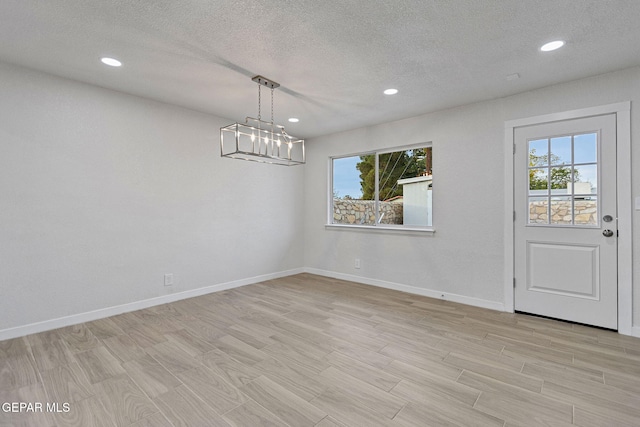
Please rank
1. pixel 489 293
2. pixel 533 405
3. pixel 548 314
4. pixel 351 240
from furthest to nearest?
pixel 351 240 → pixel 489 293 → pixel 548 314 → pixel 533 405

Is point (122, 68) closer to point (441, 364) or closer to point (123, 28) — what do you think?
point (123, 28)

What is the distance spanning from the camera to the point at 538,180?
3174 mm

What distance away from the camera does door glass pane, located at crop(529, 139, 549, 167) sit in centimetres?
313

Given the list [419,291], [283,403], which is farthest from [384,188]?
[283,403]

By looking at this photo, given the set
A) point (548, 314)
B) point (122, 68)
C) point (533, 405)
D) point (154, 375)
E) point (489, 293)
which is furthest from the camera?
point (489, 293)

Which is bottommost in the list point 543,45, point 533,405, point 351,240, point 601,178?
point 533,405

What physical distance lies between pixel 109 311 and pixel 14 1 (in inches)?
110

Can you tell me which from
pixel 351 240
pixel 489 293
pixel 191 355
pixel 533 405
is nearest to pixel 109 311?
pixel 191 355

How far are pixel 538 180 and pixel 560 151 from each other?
0.35m

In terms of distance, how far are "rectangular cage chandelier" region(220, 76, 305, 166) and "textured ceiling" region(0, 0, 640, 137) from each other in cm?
43

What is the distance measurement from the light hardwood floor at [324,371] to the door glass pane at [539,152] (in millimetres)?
1693

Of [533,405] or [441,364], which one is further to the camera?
[441,364]

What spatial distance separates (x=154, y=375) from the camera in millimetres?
2051

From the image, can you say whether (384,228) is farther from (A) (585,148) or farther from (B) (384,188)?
(A) (585,148)
